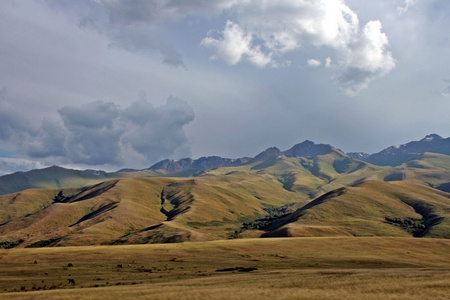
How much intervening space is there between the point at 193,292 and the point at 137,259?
53.0 metres

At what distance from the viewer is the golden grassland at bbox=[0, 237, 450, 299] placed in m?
44.9

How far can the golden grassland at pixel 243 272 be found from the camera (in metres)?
44.9


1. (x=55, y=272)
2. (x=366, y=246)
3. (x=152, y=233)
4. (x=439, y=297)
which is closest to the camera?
(x=439, y=297)

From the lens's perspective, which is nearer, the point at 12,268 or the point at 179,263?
the point at 12,268

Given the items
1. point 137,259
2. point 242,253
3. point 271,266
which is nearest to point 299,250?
point 242,253

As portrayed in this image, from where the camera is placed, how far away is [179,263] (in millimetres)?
84000

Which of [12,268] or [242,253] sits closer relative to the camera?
[12,268]

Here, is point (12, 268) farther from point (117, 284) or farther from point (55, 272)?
point (117, 284)

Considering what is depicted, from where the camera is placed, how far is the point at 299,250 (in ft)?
363

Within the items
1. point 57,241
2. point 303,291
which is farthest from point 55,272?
point 57,241

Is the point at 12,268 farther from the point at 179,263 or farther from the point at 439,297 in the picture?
the point at 439,297

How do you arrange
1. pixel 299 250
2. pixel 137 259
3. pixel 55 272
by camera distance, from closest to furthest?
pixel 55 272 → pixel 137 259 → pixel 299 250

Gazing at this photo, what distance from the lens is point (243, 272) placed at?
68.8 m

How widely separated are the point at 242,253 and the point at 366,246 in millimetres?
48549
